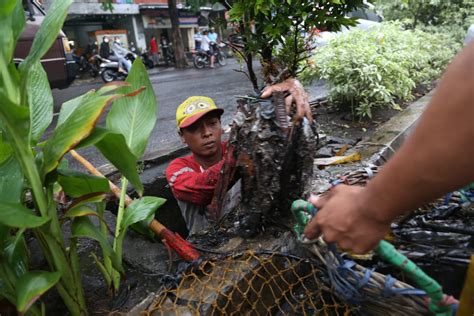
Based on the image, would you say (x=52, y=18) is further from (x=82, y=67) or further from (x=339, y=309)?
(x=82, y=67)

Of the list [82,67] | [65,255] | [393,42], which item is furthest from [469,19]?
[82,67]

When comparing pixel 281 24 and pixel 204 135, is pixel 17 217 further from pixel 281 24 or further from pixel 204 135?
pixel 281 24

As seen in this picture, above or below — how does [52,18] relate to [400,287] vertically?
above

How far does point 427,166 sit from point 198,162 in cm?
197

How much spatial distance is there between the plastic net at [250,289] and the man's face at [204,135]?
924 millimetres

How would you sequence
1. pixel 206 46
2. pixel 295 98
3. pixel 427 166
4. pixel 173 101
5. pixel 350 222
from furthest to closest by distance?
pixel 206 46
pixel 173 101
pixel 295 98
pixel 350 222
pixel 427 166

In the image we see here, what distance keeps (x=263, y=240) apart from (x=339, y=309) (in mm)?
483

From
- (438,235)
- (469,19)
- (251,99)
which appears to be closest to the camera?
(438,235)

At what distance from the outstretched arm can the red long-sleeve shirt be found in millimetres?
1393

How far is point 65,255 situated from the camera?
142 cm

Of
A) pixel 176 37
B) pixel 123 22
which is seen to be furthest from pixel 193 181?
pixel 123 22

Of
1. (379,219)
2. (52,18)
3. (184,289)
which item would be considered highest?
(52,18)

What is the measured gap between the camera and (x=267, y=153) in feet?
5.37

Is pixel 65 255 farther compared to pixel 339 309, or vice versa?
pixel 339 309
